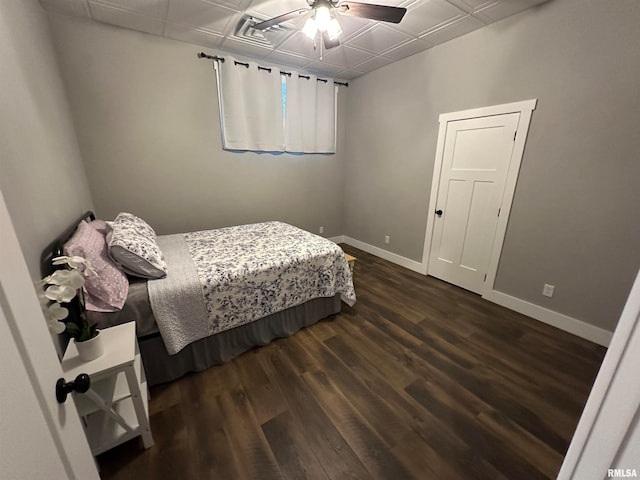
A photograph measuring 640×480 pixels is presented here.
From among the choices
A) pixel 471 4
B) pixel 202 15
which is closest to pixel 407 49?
pixel 471 4

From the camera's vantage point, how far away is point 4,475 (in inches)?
15.7

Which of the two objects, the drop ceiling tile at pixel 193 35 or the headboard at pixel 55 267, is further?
the drop ceiling tile at pixel 193 35

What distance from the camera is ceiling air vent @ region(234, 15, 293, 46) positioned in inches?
93.5

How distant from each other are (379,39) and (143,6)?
2.22m

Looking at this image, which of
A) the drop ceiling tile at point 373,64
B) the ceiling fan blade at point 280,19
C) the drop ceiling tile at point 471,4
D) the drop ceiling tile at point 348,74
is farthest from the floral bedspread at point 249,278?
the drop ceiling tile at point 348,74

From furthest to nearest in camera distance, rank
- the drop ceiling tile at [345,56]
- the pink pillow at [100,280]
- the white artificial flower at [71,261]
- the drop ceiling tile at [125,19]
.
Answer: the drop ceiling tile at [345,56] → the drop ceiling tile at [125,19] → the pink pillow at [100,280] → the white artificial flower at [71,261]

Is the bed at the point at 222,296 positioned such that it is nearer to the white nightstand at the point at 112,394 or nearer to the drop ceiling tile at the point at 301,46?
the white nightstand at the point at 112,394

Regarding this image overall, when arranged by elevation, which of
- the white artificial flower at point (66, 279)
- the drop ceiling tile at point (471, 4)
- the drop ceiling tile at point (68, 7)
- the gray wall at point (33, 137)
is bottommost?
the white artificial flower at point (66, 279)

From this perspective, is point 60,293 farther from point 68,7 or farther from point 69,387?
point 68,7

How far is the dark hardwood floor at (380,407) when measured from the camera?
1288 millimetres

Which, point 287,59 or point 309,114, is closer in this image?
point 287,59

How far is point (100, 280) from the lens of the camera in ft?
4.86

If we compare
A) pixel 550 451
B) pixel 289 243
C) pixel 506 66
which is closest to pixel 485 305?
pixel 550 451

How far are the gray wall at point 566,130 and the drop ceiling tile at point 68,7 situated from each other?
3.36m
